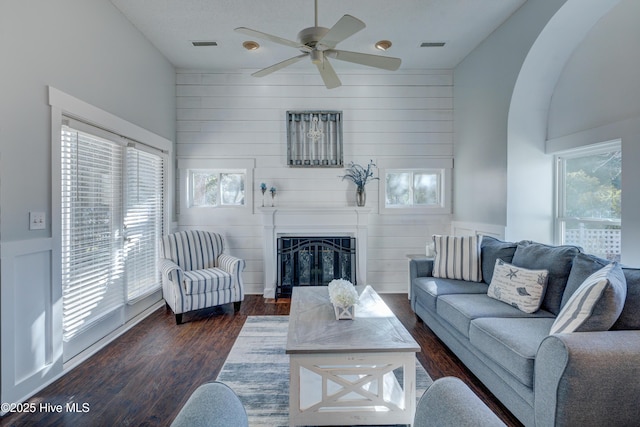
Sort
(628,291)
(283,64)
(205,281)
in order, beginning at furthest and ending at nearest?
(205,281) < (283,64) < (628,291)

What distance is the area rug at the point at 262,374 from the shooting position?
1999mm

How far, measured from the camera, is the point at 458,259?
3.28 metres

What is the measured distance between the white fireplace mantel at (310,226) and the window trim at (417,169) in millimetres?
442

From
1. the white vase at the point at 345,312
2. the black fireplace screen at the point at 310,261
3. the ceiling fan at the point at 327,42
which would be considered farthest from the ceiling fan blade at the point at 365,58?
the black fireplace screen at the point at 310,261

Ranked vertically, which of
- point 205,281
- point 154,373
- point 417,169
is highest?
point 417,169

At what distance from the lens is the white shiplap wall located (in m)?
4.59

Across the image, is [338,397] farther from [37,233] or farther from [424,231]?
[424,231]

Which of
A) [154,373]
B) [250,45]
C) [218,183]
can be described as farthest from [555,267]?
[218,183]

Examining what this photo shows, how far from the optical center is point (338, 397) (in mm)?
1765

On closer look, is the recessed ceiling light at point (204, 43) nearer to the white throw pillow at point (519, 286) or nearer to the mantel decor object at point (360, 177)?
the mantel decor object at point (360, 177)

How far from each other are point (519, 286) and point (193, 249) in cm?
340

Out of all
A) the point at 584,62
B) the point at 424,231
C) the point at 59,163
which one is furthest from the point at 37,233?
the point at 584,62

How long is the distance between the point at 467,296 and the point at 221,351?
2159mm

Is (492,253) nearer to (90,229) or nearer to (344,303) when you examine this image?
(344,303)
